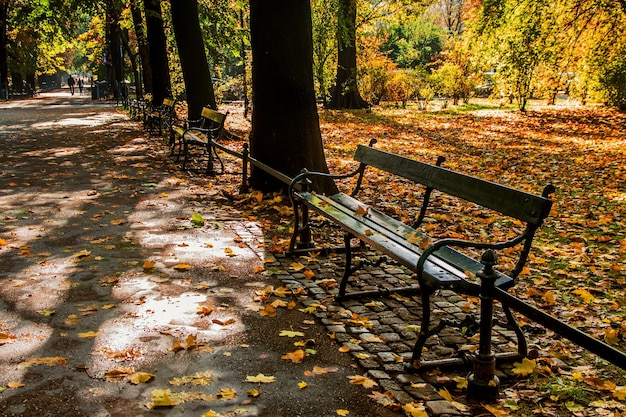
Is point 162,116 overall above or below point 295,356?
above

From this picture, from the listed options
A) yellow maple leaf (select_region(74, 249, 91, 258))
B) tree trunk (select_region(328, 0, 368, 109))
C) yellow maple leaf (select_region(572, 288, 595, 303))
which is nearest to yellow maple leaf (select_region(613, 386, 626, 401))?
yellow maple leaf (select_region(572, 288, 595, 303))

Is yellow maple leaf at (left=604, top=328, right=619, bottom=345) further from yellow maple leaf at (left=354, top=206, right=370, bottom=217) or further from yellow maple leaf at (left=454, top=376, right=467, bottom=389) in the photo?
yellow maple leaf at (left=354, top=206, right=370, bottom=217)

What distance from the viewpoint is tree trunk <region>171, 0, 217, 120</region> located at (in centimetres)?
1363

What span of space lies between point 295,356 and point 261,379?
352mm

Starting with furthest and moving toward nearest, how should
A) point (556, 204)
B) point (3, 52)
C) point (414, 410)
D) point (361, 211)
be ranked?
point (3, 52) < point (556, 204) < point (361, 211) < point (414, 410)

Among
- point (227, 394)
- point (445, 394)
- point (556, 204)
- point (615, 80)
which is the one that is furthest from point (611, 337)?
point (615, 80)

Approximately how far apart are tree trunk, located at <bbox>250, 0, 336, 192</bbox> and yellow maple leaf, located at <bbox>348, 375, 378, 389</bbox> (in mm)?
4351

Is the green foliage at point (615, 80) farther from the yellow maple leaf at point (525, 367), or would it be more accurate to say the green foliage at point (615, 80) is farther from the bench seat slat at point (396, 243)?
the yellow maple leaf at point (525, 367)

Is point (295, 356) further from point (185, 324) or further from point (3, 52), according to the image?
point (3, 52)

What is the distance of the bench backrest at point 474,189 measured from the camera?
3.46 meters

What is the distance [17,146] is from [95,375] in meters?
12.5

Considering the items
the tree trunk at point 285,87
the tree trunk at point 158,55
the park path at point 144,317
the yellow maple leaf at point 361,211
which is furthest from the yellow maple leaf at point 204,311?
the tree trunk at point 158,55

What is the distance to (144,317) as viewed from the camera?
163 inches

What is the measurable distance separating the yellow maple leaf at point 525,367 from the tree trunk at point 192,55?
11548 mm
